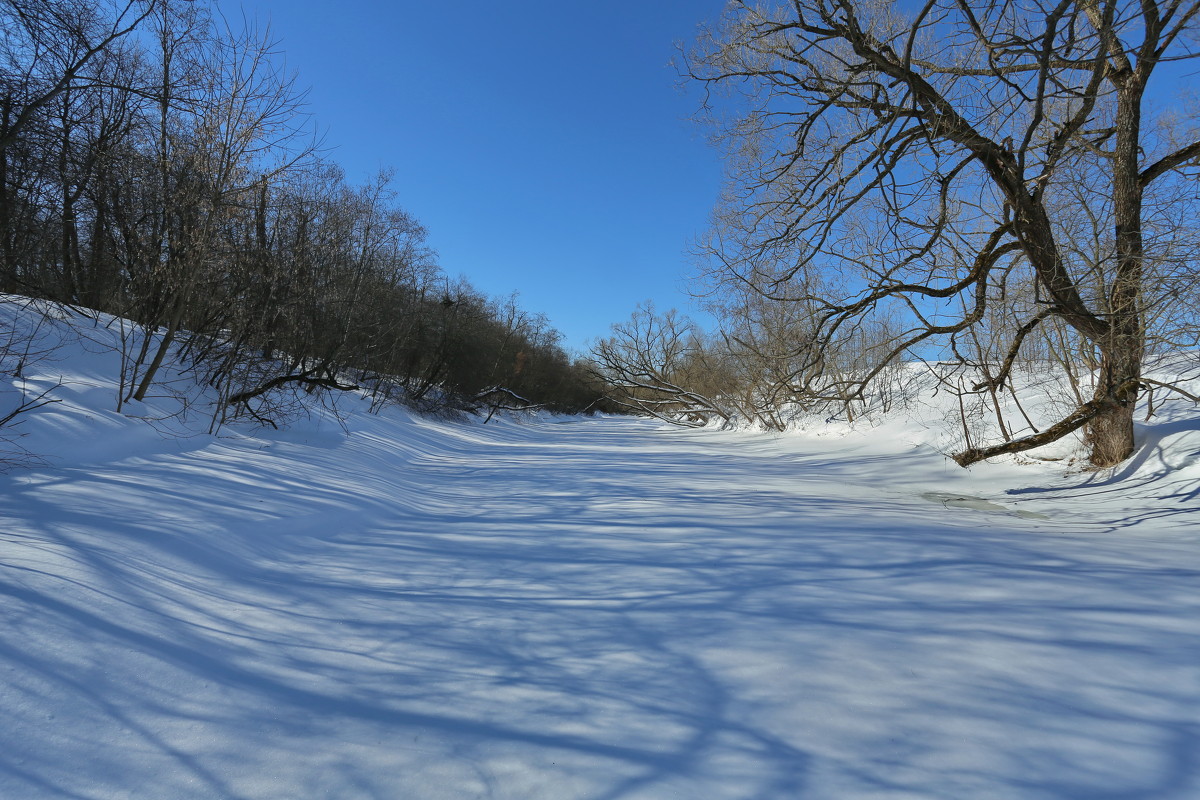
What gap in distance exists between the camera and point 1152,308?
5781 mm

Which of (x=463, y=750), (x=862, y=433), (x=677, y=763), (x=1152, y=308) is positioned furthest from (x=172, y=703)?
(x=862, y=433)

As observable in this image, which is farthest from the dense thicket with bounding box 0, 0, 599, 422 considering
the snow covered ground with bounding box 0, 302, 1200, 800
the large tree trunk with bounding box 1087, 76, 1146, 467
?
the large tree trunk with bounding box 1087, 76, 1146, 467

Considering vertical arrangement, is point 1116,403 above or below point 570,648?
above

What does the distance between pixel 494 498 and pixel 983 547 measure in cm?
516

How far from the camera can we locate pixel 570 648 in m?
2.88

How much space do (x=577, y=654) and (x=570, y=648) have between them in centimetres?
8

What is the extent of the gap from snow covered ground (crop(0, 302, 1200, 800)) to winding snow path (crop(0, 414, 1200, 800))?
0.6 inches

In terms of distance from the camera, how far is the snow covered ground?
1.94 metres

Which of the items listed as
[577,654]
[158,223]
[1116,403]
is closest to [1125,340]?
[1116,403]

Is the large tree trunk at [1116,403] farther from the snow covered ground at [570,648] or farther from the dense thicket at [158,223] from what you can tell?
the dense thicket at [158,223]

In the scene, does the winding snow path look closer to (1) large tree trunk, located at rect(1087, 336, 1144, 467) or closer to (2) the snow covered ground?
(2) the snow covered ground

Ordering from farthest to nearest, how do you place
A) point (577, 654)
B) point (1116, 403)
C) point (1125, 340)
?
1. point (1116, 403)
2. point (1125, 340)
3. point (577, 654)

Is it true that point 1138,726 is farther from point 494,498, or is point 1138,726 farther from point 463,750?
point 494,498

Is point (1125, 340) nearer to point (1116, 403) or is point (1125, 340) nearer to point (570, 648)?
point (1116, 403)
